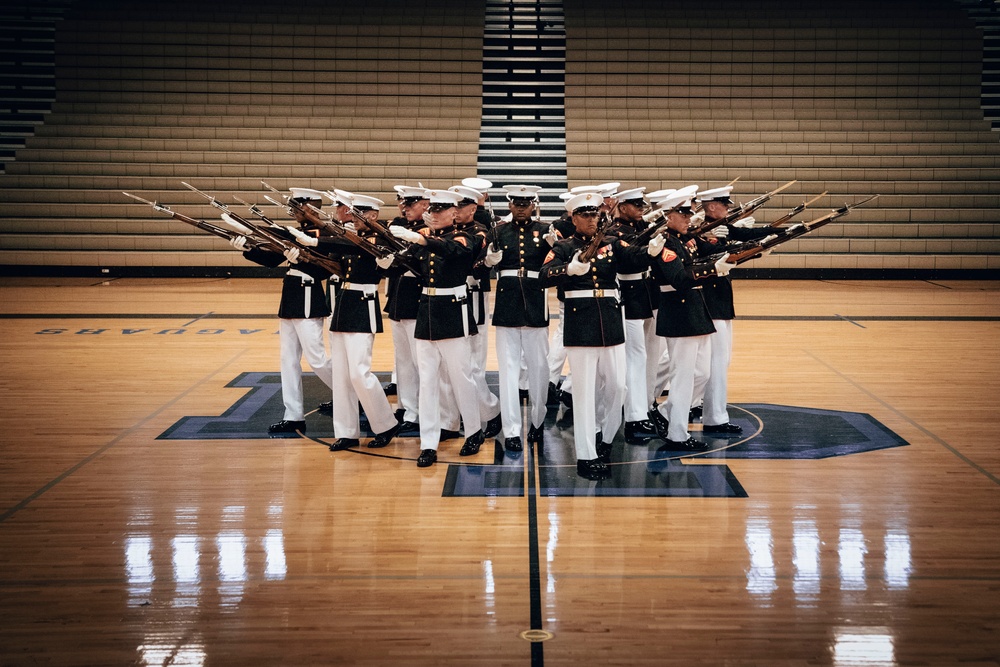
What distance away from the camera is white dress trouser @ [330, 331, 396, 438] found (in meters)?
5.09

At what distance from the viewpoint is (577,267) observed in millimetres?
4441

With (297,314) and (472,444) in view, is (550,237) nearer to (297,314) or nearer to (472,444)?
(472,444)

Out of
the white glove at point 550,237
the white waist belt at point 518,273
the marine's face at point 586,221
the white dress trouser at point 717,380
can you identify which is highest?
the marine's face at point 586,221

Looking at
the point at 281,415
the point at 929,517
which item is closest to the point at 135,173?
the point at 281,415

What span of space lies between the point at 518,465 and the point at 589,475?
1.37ft

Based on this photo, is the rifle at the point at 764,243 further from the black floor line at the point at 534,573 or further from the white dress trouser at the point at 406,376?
the white dress trouser at the point at 406,376

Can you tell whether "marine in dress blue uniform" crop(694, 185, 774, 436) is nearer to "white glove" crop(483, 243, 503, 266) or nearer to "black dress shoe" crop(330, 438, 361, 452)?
"white glove" crop(483, 243, 503, 266)

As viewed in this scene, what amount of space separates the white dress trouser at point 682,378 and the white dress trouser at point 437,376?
3.44 feet

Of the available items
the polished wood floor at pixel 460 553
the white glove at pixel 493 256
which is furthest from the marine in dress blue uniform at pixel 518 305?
the polished wood floor at pixel 460 553

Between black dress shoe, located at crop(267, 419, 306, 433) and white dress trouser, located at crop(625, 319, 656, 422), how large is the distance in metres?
1.85

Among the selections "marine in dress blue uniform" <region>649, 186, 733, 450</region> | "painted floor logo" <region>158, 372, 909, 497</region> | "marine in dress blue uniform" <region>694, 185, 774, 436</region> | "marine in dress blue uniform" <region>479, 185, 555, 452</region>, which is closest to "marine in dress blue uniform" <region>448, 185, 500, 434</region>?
"marine in dress blue uniform" <region>479, 185, 555, 452</region>

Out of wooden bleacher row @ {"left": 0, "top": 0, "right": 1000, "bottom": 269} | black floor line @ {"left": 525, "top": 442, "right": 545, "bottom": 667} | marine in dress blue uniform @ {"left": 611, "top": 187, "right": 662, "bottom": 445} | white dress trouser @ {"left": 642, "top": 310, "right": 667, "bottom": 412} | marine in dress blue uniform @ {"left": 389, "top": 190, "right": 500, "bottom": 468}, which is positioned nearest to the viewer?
black floor line @ {"left": 525, "top": 442, "right": 545, "bottom": 667}

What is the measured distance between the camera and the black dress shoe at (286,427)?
5574mm

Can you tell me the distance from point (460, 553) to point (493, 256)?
1881 mm
